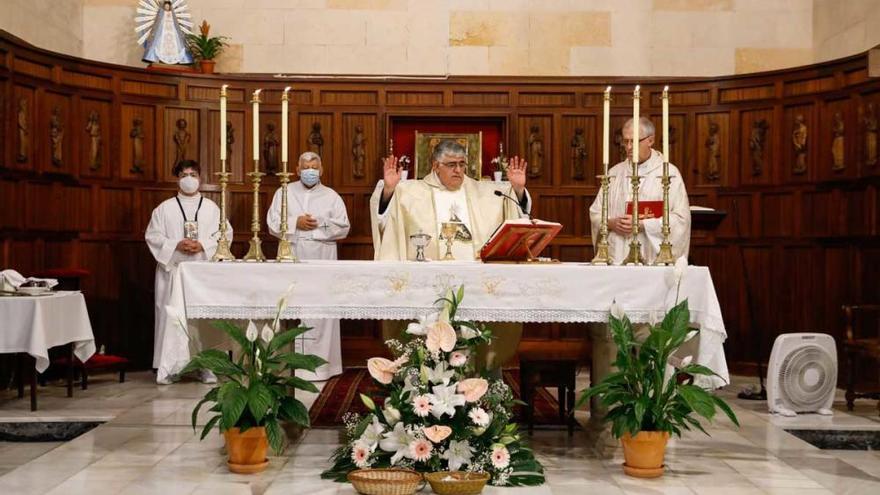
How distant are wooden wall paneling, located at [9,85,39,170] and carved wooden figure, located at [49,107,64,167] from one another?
0.20 m

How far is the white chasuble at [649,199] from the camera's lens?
7426mm

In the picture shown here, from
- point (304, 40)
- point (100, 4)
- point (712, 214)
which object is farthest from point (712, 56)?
point (100, 4)

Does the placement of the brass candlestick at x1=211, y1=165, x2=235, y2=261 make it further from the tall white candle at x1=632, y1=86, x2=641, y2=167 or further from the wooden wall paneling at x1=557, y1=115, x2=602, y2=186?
the wooden wall paneling at x1=557, y1=115, x2=602, y2=186

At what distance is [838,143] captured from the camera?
997 centimetres

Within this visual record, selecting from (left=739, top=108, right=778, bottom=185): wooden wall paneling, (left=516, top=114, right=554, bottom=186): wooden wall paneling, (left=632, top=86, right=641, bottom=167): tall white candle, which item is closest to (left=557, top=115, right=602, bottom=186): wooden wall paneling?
(left=516, top=114, right=554, bottom=186): wooden wall paneling

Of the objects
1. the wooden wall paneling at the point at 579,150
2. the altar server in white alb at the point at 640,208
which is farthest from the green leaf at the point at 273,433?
the wooden wall paneling at the point at 579,150

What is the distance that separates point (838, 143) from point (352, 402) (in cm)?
520

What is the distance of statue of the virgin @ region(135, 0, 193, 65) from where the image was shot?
11227mm

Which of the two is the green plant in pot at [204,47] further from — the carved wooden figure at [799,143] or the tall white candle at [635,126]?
the tall white candle at [635,126]

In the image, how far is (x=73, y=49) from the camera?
37.6ft

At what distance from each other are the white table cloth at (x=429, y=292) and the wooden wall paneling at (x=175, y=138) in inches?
210

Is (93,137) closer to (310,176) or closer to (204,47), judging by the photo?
(204,47)

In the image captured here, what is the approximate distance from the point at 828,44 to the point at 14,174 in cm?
829

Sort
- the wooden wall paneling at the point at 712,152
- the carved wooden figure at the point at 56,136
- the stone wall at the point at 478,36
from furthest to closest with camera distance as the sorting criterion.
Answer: the stone wall at the point at 478,36, the wooden wall paneling at the point at 712,152, the carved wooden figure at the point at 56,136
